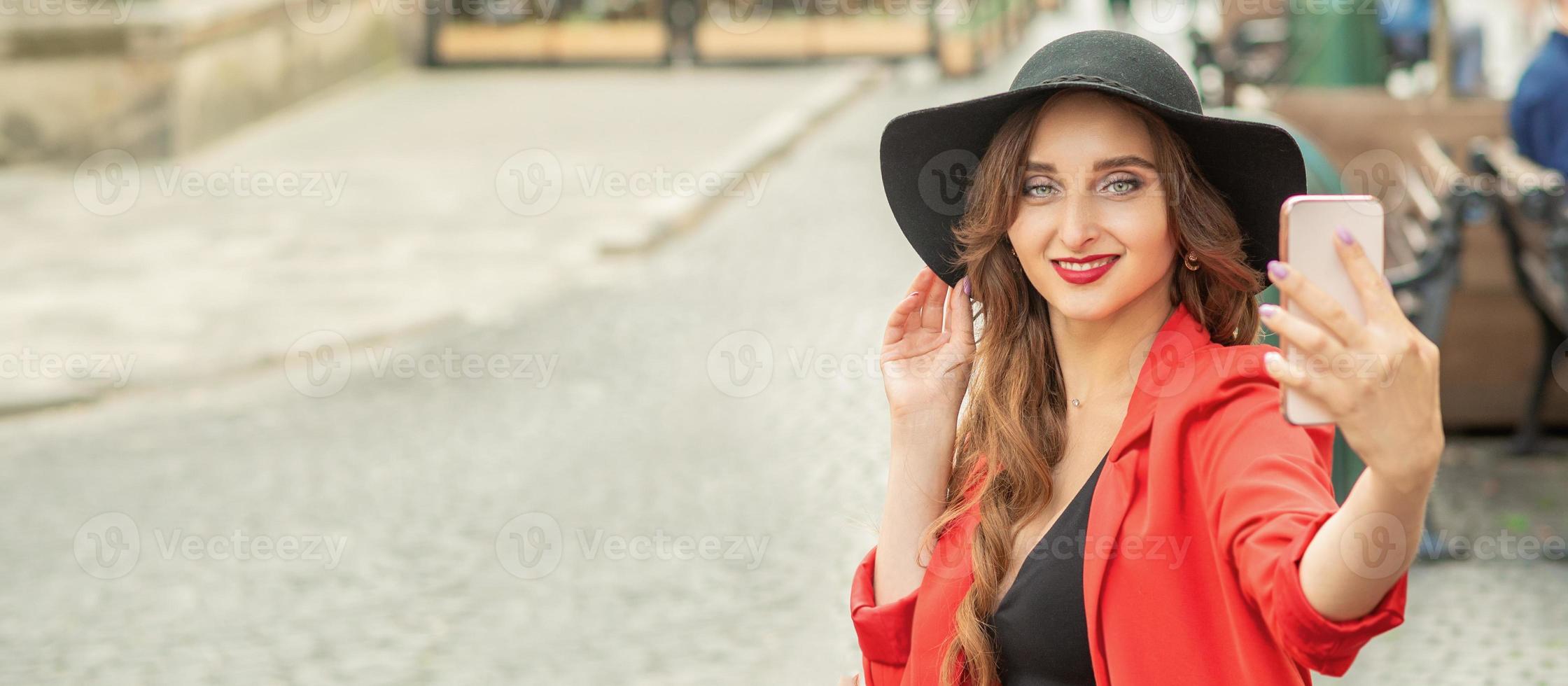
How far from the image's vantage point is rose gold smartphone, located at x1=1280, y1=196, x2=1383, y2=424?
1.46 metres

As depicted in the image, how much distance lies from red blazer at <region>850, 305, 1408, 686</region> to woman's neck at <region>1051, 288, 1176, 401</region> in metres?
0.04

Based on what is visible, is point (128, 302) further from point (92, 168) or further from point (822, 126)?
point (822, 126)

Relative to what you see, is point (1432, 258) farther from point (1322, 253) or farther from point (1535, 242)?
point (1322, 253)

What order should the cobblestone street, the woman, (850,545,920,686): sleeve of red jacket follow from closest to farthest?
1. the woman
2. (850,545,920,686): sleeve of red jacket
3. the cobblestone street

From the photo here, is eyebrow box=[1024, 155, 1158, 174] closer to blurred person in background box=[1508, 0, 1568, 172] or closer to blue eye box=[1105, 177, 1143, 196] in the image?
blue eye box=[1105, 177, 1143, 196]

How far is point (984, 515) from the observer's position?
7.20 feet

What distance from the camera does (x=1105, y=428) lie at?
85.7 inches

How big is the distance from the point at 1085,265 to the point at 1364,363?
717 millimetres

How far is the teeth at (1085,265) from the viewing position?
6.97 feet

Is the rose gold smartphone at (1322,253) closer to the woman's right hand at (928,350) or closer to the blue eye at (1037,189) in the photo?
the blue eye at (1037,189)

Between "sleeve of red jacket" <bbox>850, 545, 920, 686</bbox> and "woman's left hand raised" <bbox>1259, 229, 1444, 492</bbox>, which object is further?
"sleeve of red jacket" <bbox>850, 545, 920, 686</bbox>

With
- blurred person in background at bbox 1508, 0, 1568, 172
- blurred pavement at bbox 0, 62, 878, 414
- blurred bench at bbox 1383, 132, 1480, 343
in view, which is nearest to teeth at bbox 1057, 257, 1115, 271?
blurred bench at bbox 1383, 132, 1480, 343

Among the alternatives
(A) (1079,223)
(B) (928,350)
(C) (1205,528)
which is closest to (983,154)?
(A) (1079,223)

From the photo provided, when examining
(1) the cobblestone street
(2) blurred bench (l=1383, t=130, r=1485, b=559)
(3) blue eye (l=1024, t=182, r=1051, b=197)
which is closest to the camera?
(3) blue eye (l=1024, t=182, r=1051, b=197)
